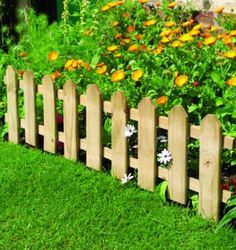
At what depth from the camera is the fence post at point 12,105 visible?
4957 mm

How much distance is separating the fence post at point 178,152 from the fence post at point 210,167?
0.13 metres

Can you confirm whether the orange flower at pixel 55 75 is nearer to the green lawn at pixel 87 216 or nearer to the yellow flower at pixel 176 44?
the green lawn at pixel 87 216

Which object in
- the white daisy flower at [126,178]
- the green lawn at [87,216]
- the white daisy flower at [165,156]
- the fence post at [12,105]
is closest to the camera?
the green lawn at [87,216]

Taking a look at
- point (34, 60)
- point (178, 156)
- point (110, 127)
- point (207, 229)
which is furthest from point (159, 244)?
point (34, 60)

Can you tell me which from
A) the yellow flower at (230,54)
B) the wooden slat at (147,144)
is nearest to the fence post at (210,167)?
the wooden slat at (147,144)

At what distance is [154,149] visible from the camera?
4.02 metres

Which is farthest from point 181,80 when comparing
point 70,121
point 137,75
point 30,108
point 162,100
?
point 30,108

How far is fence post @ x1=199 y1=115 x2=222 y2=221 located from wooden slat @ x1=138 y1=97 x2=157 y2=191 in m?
0.36

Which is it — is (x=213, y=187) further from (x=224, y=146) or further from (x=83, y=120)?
(x=83, y=120)

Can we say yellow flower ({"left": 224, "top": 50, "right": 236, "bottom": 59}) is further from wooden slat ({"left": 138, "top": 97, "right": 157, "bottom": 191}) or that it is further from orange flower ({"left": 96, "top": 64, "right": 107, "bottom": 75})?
orange flower ({"left": 96, "top": 64, "right": 107, "bottom": 75})

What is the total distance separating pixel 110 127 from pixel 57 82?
0.64 meters

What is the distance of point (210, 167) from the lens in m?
3.72

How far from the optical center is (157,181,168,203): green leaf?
400cm

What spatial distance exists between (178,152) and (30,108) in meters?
1.43
